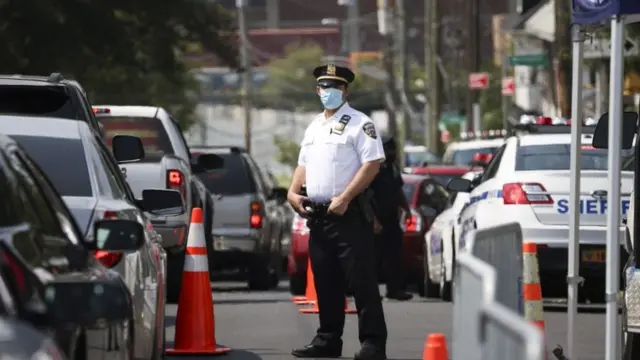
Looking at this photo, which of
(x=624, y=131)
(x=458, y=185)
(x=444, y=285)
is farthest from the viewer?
(x=444, y=285)

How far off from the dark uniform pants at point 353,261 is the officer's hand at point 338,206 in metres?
0.10

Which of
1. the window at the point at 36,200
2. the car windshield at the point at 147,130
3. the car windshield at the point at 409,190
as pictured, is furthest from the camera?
the car windshield at the point at 409,190

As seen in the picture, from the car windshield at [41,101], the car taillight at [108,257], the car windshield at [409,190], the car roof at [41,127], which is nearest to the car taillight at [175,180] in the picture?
the car windshield at [41,101]

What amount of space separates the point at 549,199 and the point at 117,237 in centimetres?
955

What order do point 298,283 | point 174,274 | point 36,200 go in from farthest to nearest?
point 298,283, point 174,274, point 36,200

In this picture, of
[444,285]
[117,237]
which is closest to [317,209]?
[117,237]

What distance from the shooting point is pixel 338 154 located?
11859 millimetres

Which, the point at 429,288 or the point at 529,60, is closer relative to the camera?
the point at 429,288

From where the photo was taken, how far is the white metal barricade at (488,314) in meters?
4.37

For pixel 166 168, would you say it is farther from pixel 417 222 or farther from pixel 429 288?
pixel 417 222

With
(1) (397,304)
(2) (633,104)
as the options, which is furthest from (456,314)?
(2) (633,104)

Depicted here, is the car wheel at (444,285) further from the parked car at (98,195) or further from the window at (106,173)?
the window at (106,173)

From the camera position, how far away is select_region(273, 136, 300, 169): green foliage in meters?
118

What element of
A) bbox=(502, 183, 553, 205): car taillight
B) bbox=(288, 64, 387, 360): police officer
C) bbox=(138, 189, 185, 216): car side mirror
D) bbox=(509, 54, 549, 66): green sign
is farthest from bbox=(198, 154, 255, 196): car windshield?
bbox=(509, 54, 549, 66): green sign
